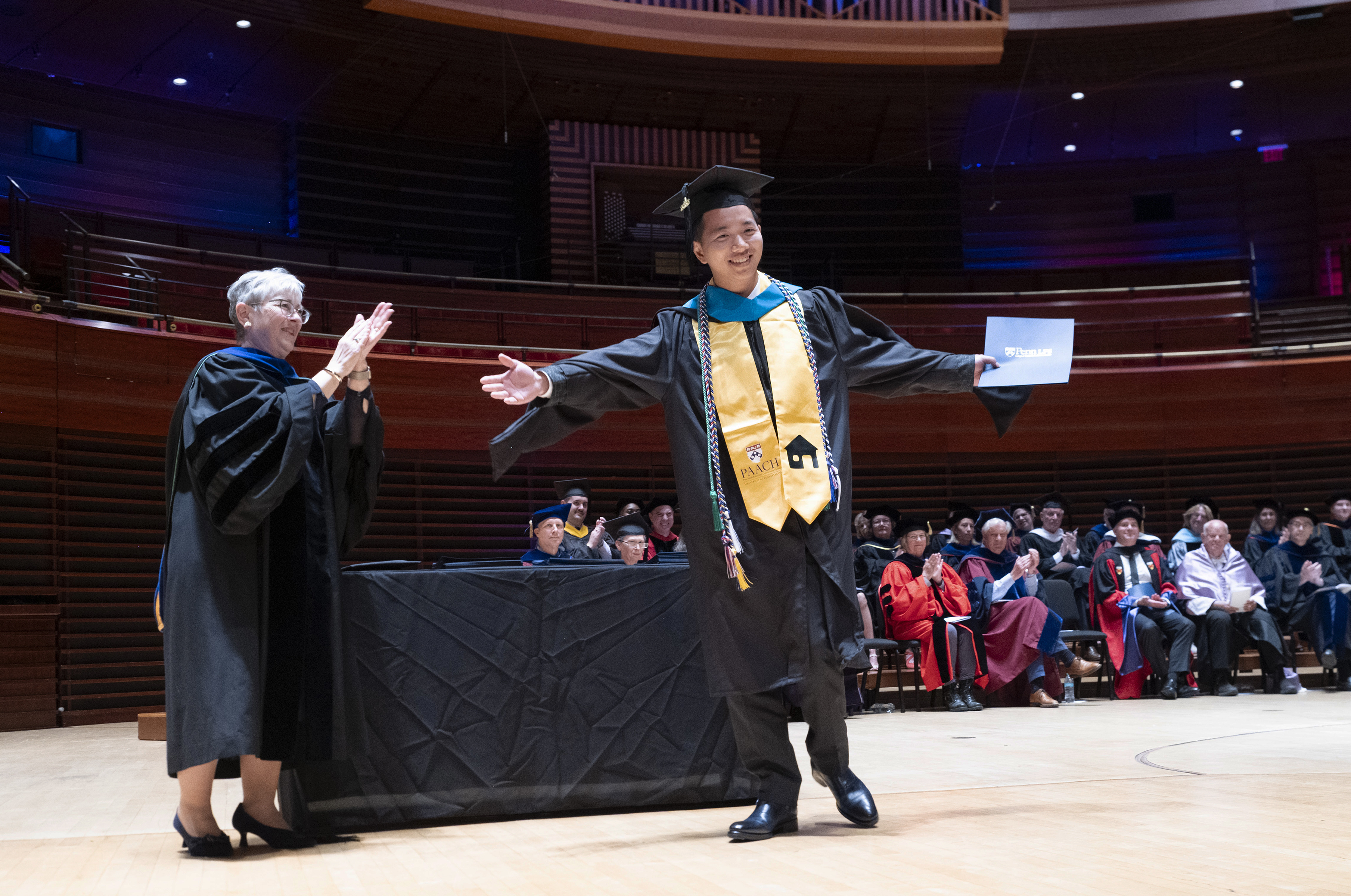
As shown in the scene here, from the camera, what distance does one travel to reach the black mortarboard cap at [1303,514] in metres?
9.26

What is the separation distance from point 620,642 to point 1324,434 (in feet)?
34.5

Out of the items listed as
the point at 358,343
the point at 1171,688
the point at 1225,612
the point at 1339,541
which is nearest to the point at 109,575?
the point at 358,343

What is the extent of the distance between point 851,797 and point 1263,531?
8.14 m

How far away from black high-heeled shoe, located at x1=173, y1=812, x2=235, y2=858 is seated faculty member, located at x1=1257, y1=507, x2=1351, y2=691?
799 centimetres

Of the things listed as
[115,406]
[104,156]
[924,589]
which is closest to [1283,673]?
[924,589]

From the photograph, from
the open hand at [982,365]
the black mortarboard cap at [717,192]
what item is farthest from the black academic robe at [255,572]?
the open hand at [982,365]

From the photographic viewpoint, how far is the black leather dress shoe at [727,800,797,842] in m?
2.73

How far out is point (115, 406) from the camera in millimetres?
8641

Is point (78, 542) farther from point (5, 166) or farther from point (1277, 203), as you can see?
point (1277, 203)

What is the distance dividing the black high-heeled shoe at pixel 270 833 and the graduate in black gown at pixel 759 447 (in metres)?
1.07

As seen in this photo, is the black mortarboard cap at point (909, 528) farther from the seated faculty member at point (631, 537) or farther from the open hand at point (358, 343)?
the open hand at point (358, 343)

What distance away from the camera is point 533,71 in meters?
12.4

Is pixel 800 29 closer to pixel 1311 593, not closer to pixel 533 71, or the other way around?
pixel 533 71

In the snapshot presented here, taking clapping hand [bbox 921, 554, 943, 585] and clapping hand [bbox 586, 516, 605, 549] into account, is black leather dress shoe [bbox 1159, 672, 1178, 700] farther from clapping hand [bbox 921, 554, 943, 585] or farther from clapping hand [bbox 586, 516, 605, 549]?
clapping hand [bbox 586, 516, 605, 549]
